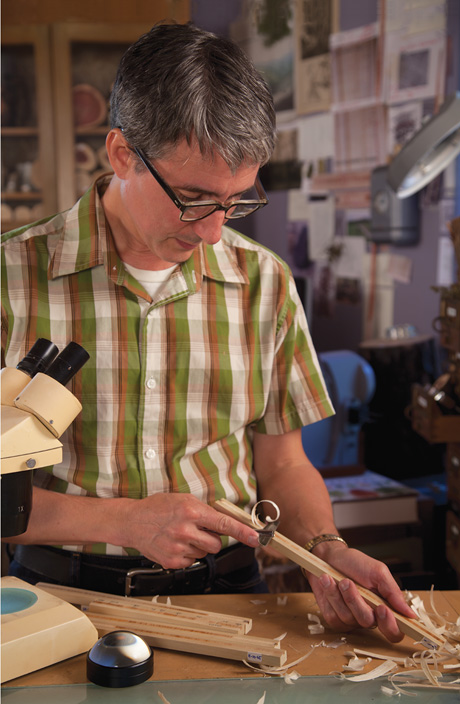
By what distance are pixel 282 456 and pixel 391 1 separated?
2.69 metres

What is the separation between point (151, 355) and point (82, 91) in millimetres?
3616

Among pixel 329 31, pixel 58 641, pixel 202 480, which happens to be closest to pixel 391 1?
pixel 329 31

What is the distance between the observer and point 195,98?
1.22 metres

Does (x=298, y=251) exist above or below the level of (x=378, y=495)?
above

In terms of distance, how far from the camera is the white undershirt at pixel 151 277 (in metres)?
1.53

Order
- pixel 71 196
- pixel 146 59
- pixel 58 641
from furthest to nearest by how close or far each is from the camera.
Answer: pixel 71 196
pixel 146 59
pixel 58 641

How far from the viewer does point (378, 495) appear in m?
2.87

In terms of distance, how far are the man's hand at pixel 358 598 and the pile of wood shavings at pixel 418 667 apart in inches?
2.0

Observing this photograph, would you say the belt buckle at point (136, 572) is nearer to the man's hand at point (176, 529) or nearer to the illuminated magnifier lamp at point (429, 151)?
the man's hand at point (176, 529)

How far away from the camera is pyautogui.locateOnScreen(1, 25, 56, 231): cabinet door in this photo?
4.61 m

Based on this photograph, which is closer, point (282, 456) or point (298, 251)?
point (282, 456)

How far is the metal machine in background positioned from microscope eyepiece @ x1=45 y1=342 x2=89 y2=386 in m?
1.98

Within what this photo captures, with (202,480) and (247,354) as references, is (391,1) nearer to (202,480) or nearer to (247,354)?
(247,354)

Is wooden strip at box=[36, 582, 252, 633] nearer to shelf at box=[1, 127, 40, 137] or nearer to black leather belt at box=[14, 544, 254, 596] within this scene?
black leather belt at box=[14, 544, 254, 596]
